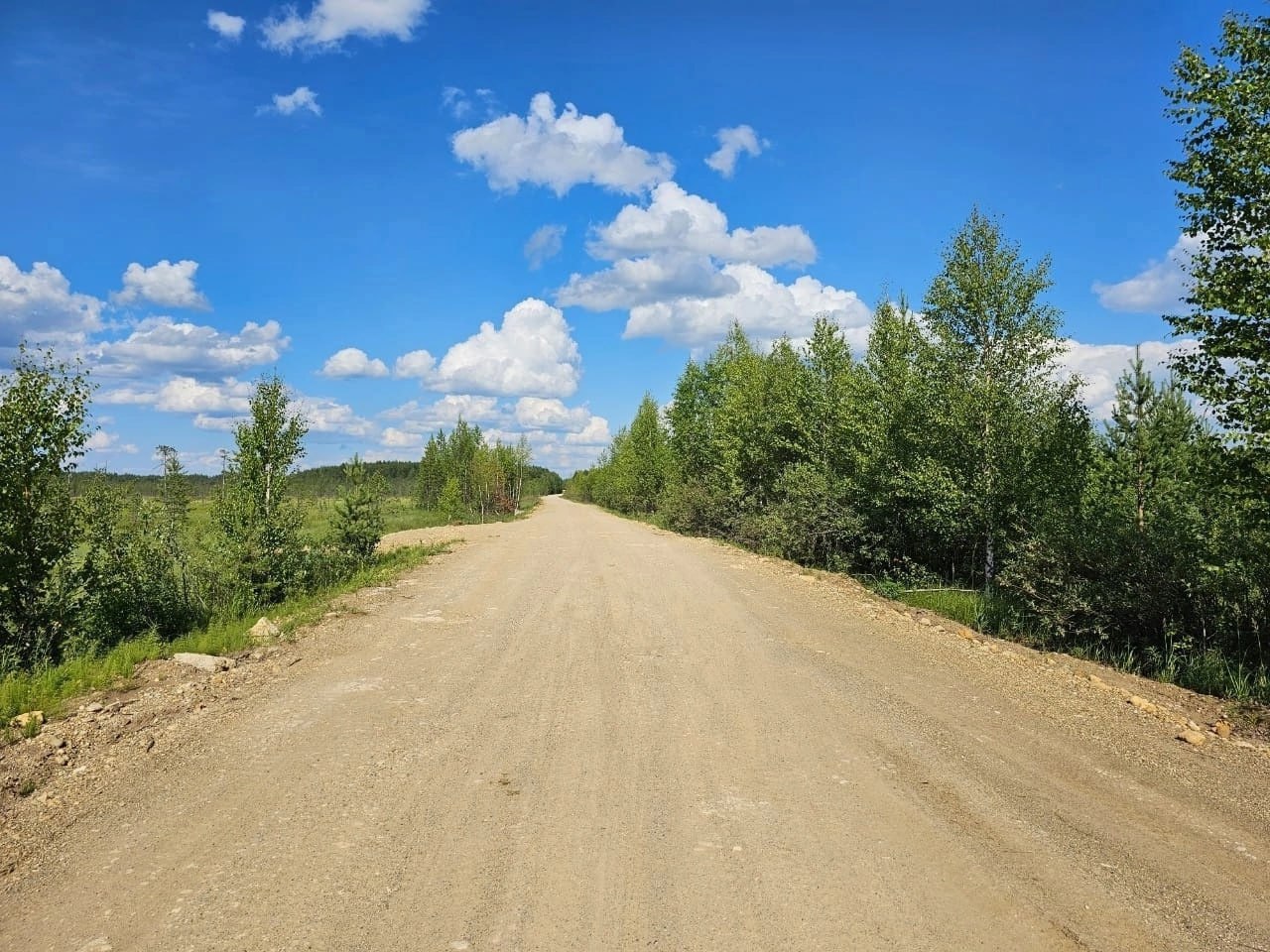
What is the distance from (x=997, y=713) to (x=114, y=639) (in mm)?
12521

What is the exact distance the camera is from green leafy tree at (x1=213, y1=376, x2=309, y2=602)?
1402 cm

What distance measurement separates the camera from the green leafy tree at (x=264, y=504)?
46.0 feet

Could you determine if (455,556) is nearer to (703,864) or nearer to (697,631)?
(697,631)

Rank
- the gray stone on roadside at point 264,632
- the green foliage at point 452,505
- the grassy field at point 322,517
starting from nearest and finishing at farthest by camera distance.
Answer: the gray stone on roadside at point 264,632 → the grassy field at point 322,517 → the green foliage at point 452,505

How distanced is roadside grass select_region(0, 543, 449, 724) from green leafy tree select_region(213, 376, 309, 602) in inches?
29.9

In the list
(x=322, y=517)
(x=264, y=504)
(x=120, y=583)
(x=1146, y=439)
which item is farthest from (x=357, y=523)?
(x=322, y=517)

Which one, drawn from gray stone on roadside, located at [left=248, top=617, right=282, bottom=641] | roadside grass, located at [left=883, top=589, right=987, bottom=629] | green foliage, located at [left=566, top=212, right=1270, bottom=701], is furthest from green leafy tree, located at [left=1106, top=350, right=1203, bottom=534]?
gray stone on roadside, located at [left=248, top=617, right=282, bottom=641]

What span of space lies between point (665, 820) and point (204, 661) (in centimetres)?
661

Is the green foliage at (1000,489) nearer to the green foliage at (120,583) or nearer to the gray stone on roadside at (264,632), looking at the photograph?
the gray stone on roadside at (264,632)

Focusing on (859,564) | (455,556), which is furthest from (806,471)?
(455,556)

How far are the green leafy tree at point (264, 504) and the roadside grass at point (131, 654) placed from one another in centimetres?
76

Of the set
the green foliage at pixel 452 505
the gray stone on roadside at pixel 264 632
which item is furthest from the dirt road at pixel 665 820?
the green foliage at pixel 452 505

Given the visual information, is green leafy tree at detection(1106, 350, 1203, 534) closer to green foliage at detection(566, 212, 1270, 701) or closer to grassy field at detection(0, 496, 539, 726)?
green foliage at detection(566, 212, 1270, 701)

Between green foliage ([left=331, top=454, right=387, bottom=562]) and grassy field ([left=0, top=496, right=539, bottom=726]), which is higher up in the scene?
green foliage ([left=331, top=454, right=387, bottom=562])
